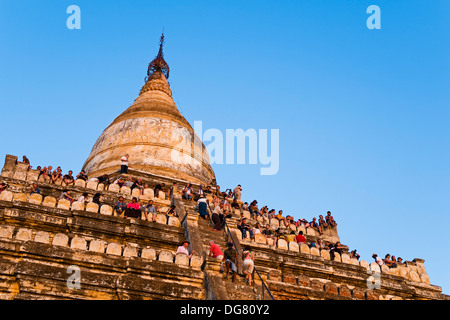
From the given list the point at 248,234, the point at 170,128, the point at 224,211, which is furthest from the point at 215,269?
the point at 170,128

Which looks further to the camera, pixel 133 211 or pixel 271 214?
pixel 271 214

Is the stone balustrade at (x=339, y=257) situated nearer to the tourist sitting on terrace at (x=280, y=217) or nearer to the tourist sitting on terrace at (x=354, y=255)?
the tourist sitting on terrace at (x=354, y=255)

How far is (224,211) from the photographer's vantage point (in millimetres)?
24719

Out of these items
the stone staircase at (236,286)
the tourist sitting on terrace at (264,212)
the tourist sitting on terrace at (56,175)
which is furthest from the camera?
the tourist sitting on terrace at (264,212)

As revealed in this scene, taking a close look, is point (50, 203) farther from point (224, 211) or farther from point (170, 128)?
point (170, 128)

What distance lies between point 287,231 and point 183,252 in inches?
391

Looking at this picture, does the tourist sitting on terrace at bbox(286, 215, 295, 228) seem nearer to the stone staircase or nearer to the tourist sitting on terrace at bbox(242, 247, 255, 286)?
the stone staircase

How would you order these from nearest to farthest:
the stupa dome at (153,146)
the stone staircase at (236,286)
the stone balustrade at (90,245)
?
the stone staircase at (236,286) → the stone balustrade at (90,245) → the stupa dome at (153,146)

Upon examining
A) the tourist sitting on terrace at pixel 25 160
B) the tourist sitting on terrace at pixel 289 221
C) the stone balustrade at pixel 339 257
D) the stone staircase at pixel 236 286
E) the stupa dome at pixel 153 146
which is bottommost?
the stone staircase at pixel 236 286

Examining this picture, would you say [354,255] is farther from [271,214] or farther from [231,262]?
[231,262]

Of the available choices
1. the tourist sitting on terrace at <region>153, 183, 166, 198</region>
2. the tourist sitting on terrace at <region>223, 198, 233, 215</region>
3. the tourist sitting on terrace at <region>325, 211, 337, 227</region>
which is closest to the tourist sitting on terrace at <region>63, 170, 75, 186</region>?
the tourist sitting on terrace at <region>153, 183, 166, 198</region>

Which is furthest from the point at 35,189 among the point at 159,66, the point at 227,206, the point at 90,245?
the point at 159,66

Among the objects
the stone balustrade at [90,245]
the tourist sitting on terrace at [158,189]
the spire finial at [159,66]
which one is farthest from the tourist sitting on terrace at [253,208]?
the spire finial at [159,66]

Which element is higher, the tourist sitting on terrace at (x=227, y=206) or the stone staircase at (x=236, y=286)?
the tourist sitting on terrace at (x=227, y=206)
